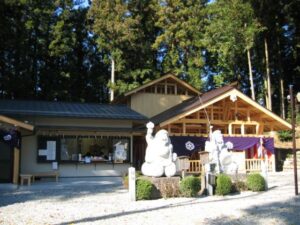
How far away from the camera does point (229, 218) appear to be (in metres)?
8.30

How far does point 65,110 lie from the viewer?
19.9 meters

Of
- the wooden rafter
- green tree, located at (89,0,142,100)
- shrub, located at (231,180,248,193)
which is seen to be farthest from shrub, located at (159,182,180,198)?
green tree, located at (89,0,142,100)

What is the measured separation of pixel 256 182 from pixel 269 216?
15.1 feet

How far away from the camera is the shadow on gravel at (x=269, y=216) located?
7.88 m

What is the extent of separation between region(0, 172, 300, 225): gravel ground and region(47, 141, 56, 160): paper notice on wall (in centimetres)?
542

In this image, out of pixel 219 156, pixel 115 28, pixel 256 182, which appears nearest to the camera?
pixel 256 182

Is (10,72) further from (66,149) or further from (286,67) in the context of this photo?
(286,67)

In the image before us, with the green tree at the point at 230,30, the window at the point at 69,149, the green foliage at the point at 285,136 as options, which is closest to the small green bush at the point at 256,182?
the window at the point at 69,149

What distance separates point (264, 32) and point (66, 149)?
1897 centimetres

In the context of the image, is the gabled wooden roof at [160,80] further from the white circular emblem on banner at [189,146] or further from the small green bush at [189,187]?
the small green bush at [189,187]

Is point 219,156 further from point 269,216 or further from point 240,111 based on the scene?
point 240,111

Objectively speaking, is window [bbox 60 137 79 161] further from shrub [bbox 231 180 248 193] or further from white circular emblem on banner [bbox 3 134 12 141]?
shrub [bbox 231 180 248 193]

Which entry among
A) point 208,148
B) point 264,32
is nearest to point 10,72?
point 264,32

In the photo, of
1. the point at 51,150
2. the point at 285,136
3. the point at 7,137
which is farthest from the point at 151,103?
the point at 7,137
